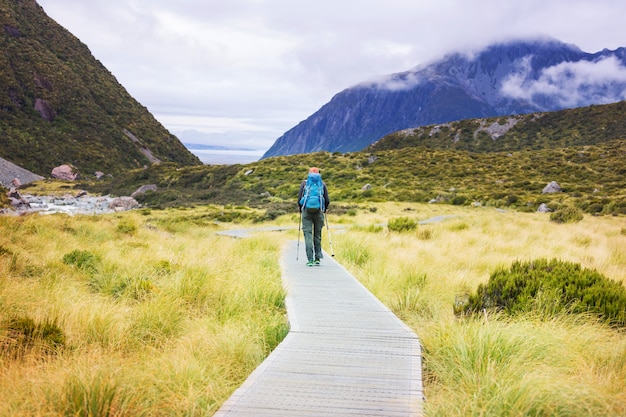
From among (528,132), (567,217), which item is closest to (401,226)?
(567,217)

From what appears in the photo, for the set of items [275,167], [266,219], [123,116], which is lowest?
[266,219]

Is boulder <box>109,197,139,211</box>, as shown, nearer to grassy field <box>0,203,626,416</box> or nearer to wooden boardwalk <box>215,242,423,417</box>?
grassy field <box>0,203,626,416</box>

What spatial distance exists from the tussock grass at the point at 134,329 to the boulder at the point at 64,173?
72668 millimetres

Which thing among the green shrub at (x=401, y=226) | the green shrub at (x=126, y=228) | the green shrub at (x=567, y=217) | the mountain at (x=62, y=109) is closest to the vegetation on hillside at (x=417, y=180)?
the green shrub at (x=567, y=217)

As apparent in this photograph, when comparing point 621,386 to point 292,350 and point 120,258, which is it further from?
point 120,258

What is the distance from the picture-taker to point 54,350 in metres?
4.29

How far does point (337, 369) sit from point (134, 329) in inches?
96.6

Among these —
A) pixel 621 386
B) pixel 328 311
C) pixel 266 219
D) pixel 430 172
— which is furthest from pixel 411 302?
pixel 430 172

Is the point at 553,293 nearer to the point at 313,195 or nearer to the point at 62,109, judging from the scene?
the point at 313,195

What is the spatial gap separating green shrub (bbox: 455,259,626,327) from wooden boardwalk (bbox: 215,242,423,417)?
1699mm

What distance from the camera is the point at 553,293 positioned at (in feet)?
20.6

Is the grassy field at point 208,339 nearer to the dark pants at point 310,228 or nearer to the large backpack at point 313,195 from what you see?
the dark pants at point 310,228

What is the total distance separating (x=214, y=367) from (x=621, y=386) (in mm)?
3286

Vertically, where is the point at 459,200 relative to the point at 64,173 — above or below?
below
